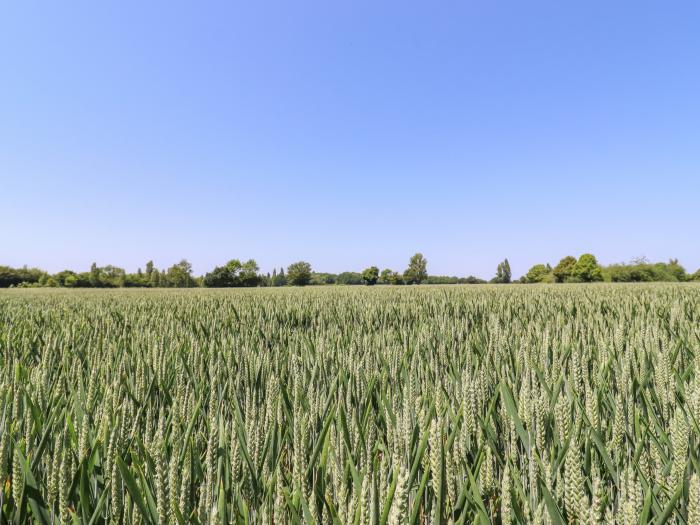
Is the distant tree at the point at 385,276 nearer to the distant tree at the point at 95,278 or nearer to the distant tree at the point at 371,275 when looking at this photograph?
the distant tree at the point at 371,275

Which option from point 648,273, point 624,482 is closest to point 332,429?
point 624,482

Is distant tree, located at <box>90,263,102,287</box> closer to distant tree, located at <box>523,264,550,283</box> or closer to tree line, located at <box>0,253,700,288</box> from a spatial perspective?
tree line, located at <box>0,253,700,288</box>

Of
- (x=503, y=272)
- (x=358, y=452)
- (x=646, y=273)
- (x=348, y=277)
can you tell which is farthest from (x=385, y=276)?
(x=358, y=452)

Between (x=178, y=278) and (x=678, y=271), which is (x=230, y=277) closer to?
(x=178, y=278)

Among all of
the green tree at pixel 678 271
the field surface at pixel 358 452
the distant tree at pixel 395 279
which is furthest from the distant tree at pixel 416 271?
the field surface at pixel 358 452

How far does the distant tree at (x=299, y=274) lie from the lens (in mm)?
56844

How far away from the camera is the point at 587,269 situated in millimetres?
48062

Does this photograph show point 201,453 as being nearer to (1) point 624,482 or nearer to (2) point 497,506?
(2) point 497,506

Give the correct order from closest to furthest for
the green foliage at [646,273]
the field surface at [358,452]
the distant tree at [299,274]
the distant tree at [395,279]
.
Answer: the field surface at [358,452]
the green foliage at [646,273]
the distant tree at [299,274]
the distant tree at [395,279]

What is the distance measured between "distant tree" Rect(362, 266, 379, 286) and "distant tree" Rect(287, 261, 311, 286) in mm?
11640

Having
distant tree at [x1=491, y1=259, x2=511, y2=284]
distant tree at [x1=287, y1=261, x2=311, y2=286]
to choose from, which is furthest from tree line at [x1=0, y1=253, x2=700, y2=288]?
distant tree at [x1=491, y1=259, x2=511, y2=284]

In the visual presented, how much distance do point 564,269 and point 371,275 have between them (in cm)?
3135

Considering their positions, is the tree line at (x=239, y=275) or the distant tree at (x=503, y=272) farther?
the distant tree at (x=503, y=272)

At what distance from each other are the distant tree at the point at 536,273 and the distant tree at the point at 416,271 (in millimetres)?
17633
